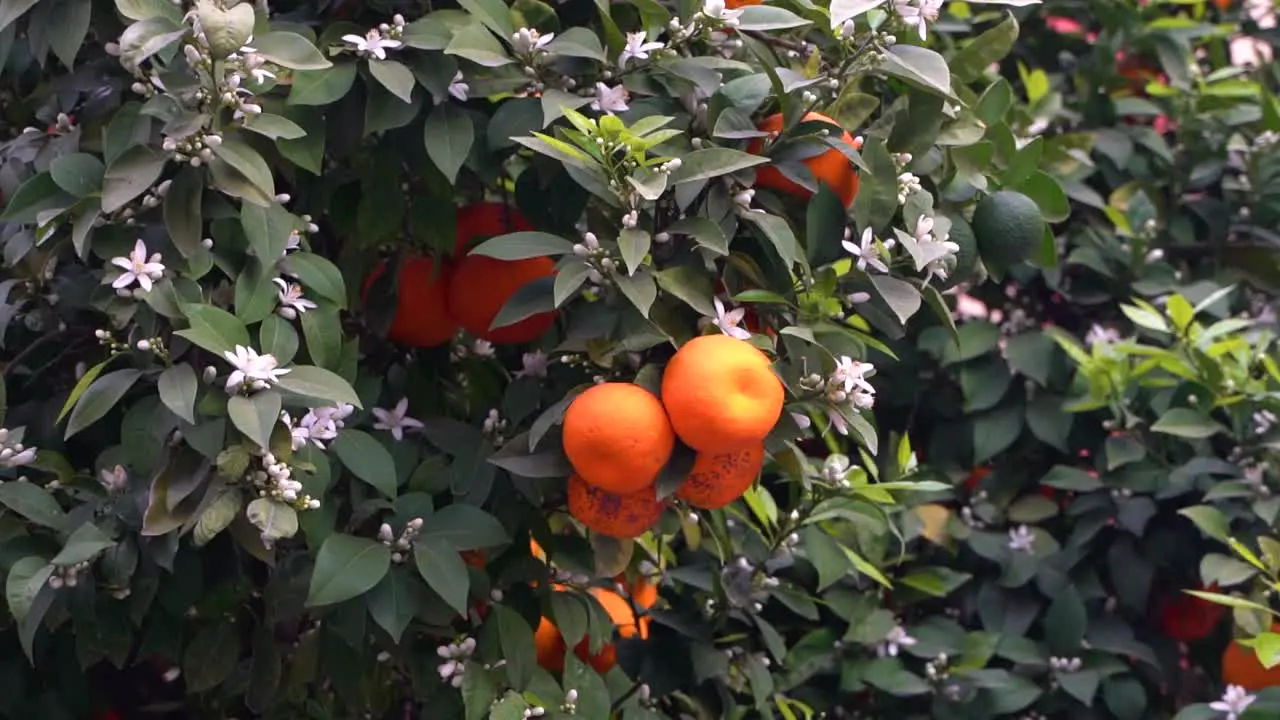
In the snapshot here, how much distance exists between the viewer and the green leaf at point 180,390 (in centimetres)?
117

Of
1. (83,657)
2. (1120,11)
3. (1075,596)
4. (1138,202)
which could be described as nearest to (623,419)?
(83,657)

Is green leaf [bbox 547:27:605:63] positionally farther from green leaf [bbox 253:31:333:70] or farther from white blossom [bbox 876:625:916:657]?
white blossom [bbox 876:625:916:657]

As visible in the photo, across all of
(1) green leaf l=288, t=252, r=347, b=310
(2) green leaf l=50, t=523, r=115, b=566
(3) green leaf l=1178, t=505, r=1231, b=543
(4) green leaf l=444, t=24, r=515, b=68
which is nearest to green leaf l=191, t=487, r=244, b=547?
(2) green leaf l=50, t=523, r=115, b=566

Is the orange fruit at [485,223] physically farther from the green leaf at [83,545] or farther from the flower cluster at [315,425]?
the green leaf at [83,545]

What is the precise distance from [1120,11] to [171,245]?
1.47 m

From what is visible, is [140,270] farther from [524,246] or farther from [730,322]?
[730,322]

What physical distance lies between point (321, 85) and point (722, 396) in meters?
0.47

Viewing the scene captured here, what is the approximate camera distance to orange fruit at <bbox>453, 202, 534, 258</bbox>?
155 cm

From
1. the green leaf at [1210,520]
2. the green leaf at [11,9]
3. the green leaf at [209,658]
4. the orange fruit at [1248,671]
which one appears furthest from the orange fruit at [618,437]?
the orange fruit at [1248,671]

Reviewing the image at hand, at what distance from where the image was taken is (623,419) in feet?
3.96

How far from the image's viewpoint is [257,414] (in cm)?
117

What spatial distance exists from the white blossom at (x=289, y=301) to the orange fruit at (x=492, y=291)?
0.64 feet

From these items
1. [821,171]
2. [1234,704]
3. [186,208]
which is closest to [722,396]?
[821,171]

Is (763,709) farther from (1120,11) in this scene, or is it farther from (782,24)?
(1120,11)
